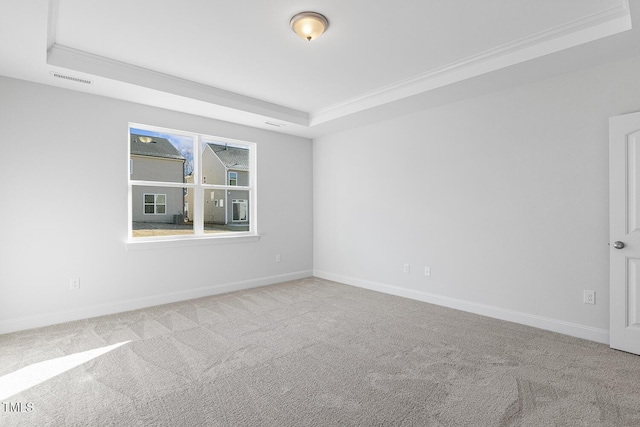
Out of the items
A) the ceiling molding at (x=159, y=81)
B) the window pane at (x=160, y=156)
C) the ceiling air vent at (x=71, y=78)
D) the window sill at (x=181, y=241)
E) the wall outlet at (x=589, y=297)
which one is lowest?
the wall outlet at (x=589, y=297)

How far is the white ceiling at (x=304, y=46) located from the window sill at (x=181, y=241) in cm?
173

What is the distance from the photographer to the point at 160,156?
431 centimetres

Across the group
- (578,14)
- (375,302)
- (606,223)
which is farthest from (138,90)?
(606,223)

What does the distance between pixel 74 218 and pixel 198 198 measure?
4.80ft

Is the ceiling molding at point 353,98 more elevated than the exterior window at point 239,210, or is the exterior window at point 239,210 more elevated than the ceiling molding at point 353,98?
the ceiling molding at point 353,98

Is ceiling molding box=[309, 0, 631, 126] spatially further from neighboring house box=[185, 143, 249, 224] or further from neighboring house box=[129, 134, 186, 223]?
neighboring house box=[129, 134, 186, 223]

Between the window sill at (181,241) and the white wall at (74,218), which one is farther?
the window sill at (181,241)

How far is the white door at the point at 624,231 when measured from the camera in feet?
8.95

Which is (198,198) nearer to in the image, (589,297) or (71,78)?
(71,78)

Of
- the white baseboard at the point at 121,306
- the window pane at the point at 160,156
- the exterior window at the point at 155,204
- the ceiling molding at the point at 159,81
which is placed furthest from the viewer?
the exterior window at the point at 155,204

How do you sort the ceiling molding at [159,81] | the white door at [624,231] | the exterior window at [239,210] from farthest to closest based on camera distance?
the exterior window at [239,210]
the ceiling molding at [159,81]
the white door at [624,231]

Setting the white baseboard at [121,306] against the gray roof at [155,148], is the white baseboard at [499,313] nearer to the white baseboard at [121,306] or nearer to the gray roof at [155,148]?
the white baseboard at [121,306]

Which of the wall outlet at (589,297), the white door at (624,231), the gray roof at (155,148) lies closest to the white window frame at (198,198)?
the gray roof at (155,148)

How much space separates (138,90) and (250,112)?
133 centimetres
